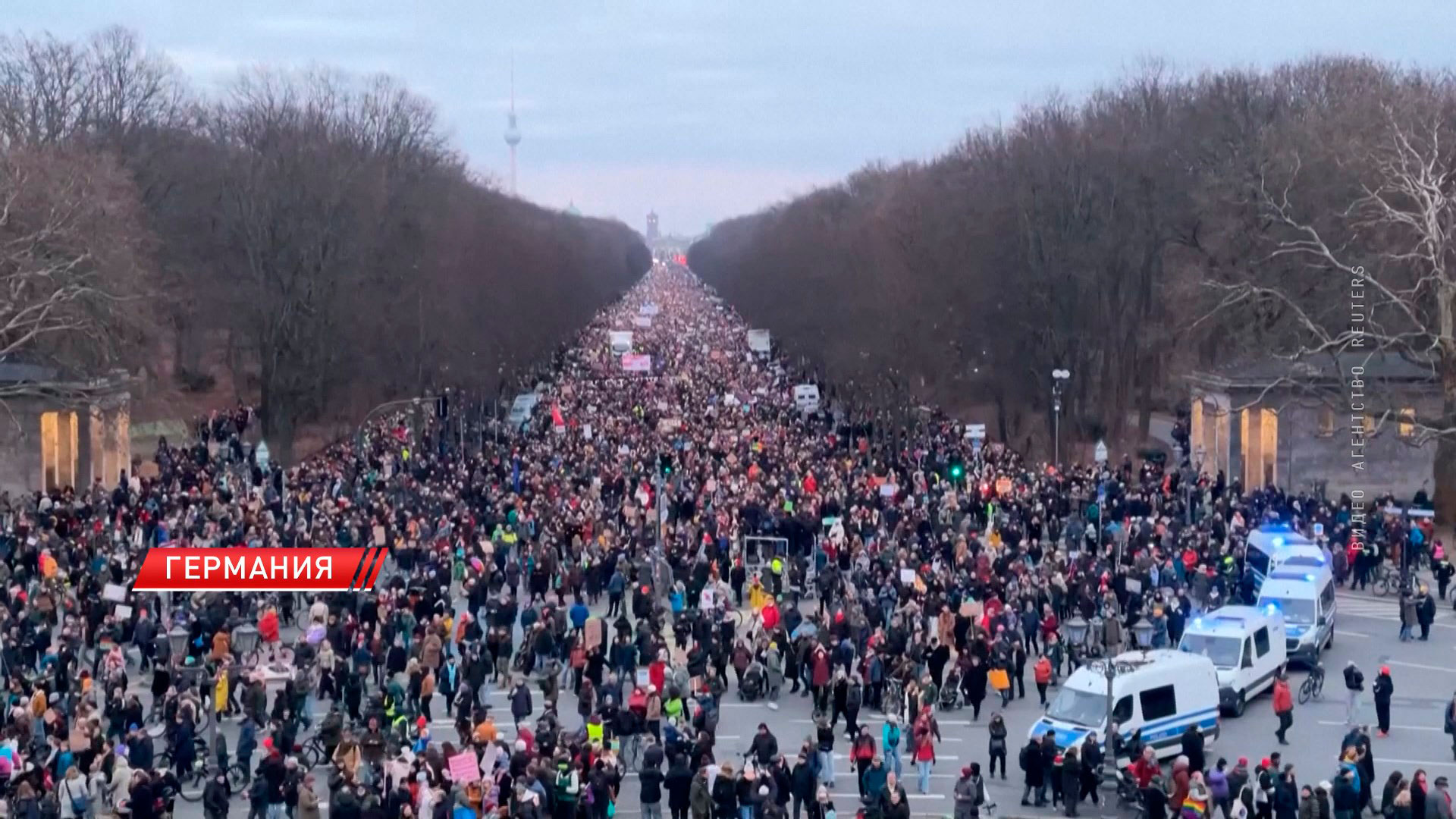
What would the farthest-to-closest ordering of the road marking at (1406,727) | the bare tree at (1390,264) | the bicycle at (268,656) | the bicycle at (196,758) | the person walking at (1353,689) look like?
the bare tree at (1390,264), the road marking at (1406,727), the bicycle at (268,656), the person walking at (1353,689), the bicycle at (196,758)

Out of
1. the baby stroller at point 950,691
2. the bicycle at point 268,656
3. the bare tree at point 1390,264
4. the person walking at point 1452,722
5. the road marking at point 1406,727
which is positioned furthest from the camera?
the bare tree at point 1390,264

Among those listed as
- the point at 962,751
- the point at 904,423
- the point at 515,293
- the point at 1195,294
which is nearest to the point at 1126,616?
the point at 962,751

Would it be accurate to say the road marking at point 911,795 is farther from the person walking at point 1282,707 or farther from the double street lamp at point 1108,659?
the person walking at point 1282,707

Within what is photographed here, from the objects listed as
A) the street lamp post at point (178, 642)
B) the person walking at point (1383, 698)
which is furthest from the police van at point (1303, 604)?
the street lamp post at point (178, 642)

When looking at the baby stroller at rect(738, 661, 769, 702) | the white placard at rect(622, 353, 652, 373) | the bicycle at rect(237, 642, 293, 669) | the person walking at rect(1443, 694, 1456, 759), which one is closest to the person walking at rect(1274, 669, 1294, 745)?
the person walking at rect(1443, 694, 1456, 759)

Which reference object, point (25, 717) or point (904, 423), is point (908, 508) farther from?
point (904, 423)

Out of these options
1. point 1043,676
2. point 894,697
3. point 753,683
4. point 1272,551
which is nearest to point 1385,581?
point 1272,551
